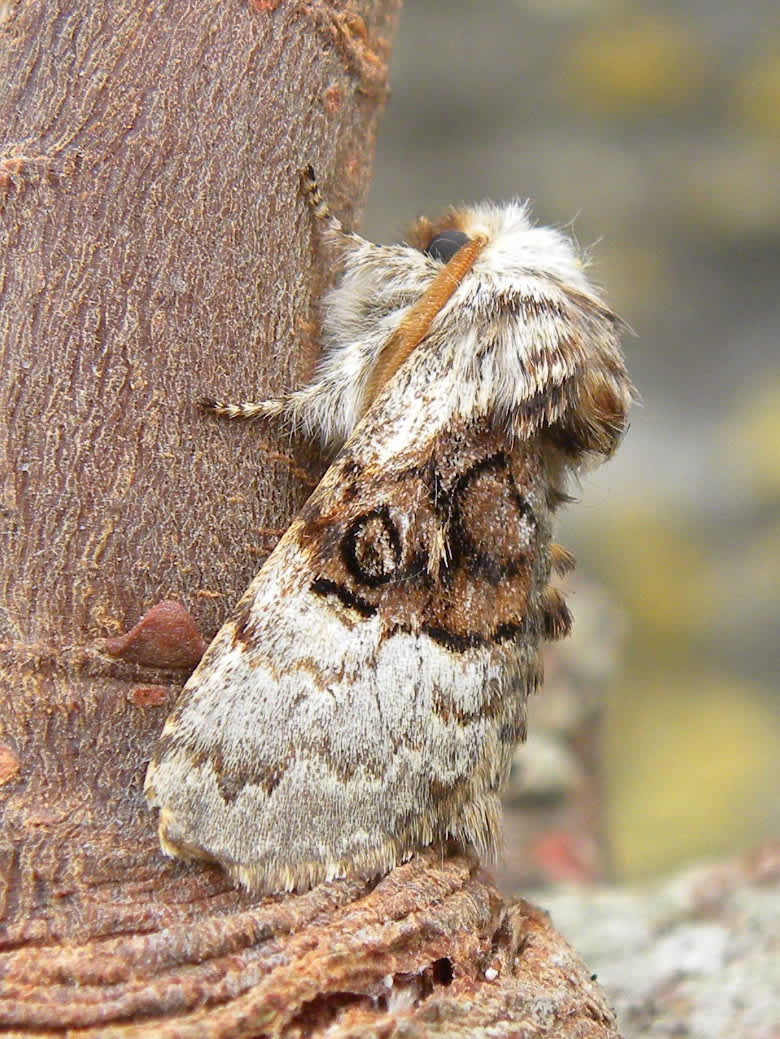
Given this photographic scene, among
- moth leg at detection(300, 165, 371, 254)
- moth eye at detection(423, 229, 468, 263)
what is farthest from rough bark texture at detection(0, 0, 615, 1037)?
moth eye at detection(423, 229, 468, 263)

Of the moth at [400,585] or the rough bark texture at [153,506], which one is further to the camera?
the moth at [400,585]

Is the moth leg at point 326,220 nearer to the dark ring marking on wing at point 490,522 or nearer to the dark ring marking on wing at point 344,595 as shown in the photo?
the dark ring marking on wing at point 490,522

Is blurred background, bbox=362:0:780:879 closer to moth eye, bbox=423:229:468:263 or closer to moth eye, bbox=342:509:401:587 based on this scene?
moth eye, bbox=423:229:468:263

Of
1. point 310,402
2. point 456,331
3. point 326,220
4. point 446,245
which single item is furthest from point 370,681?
point 446,245

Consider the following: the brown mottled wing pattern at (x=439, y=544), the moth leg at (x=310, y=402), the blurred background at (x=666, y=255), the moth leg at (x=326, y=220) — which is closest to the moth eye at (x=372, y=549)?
the brown mottled wing pattern at (x=439, y=544)

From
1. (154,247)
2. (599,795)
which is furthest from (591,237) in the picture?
(154,247)

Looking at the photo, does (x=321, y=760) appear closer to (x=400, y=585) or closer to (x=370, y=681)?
(x=370, y=681)
